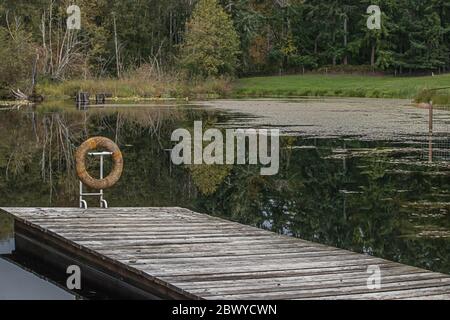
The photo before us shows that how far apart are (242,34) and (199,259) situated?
198ft

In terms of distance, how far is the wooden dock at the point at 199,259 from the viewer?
674 centimetres

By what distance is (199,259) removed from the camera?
7.93 m

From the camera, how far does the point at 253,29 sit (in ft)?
→ 221

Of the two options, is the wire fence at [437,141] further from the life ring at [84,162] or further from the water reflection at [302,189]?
the life ring at [84,162]

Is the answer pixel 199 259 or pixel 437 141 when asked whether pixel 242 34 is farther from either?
pixel 199 259

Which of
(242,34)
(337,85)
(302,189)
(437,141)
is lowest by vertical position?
(302,189)

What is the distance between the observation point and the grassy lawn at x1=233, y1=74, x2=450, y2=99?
163ft

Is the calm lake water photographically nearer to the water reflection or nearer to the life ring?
the water reflection

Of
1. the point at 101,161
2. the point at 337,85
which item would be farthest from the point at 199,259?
the point at 337,85

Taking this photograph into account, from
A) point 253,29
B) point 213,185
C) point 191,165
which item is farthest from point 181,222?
point 253,29

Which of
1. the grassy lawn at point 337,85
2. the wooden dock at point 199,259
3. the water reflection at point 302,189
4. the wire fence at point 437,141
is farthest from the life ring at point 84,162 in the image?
the grassy lawn at point 337,85

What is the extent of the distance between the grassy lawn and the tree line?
2.73m

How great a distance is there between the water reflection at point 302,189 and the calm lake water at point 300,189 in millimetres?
18

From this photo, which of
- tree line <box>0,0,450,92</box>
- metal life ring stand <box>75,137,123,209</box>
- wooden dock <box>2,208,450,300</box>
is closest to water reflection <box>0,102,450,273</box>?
wooden dock <box>2,208,450,300</box>
